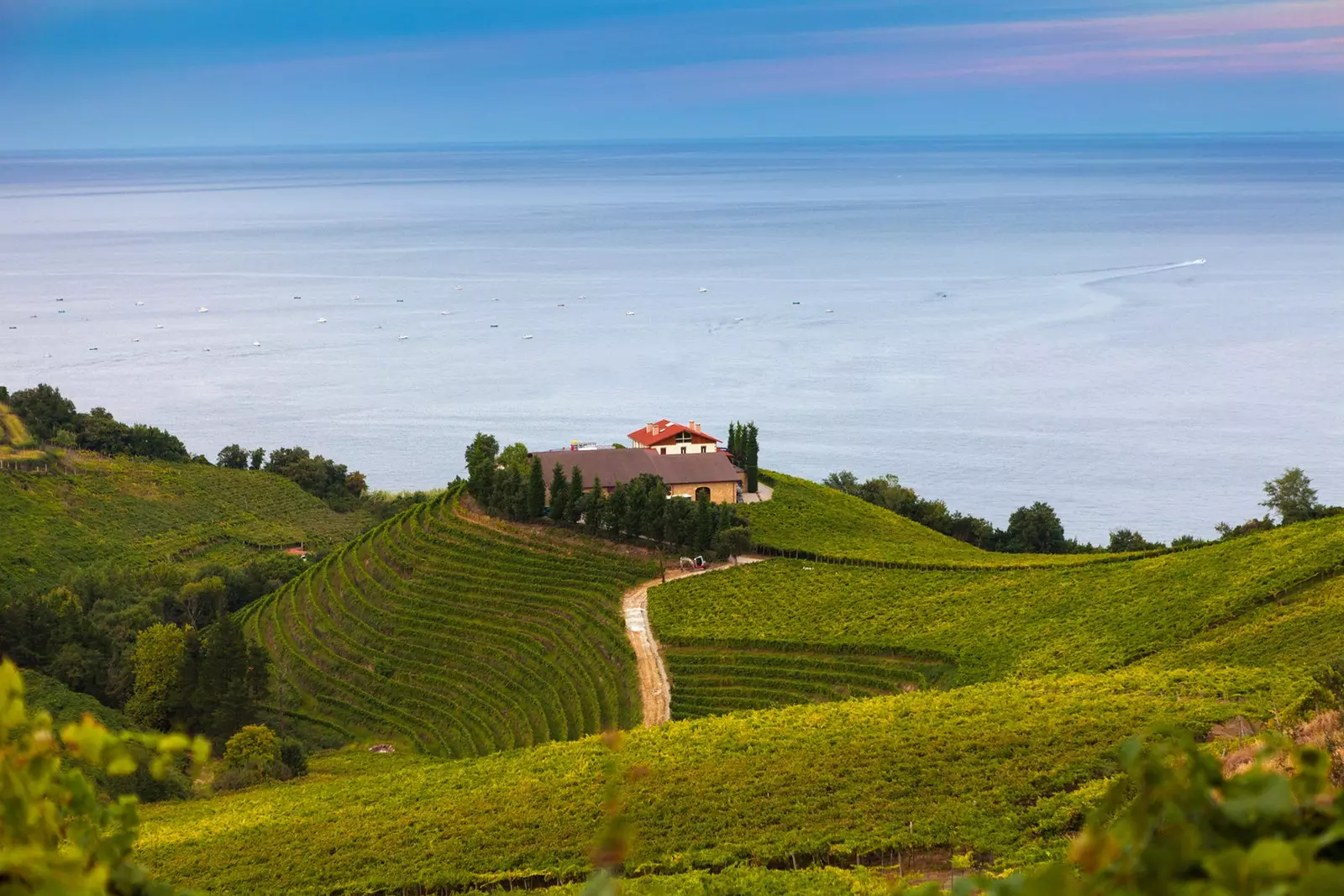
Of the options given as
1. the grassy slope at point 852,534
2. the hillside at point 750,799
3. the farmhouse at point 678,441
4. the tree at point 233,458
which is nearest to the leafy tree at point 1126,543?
the grassy slope at point 852,534

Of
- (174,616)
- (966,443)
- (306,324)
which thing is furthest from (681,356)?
(174,616)

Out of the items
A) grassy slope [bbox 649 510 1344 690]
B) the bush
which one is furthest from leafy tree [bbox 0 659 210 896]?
the bush

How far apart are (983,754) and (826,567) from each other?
72.8 ft

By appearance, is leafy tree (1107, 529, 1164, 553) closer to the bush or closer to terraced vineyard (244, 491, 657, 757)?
terraced vineyard (244, 491, 657, 757)

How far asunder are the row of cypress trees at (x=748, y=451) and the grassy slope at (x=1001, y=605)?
33.4 feet

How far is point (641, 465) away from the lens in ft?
183

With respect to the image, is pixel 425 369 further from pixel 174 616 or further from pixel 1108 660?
pixel 1108 660

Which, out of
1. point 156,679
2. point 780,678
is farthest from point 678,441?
point 156,679

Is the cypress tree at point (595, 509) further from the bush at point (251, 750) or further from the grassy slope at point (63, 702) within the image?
the grassy slope at point (63, 702)

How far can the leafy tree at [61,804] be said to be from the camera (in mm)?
3139

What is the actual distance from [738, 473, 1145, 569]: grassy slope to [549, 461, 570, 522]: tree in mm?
7239

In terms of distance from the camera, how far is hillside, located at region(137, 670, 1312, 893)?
22.1 m

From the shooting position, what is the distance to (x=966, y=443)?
85.2 m

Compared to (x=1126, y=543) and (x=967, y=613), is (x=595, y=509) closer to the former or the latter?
(x=967, y=613)
